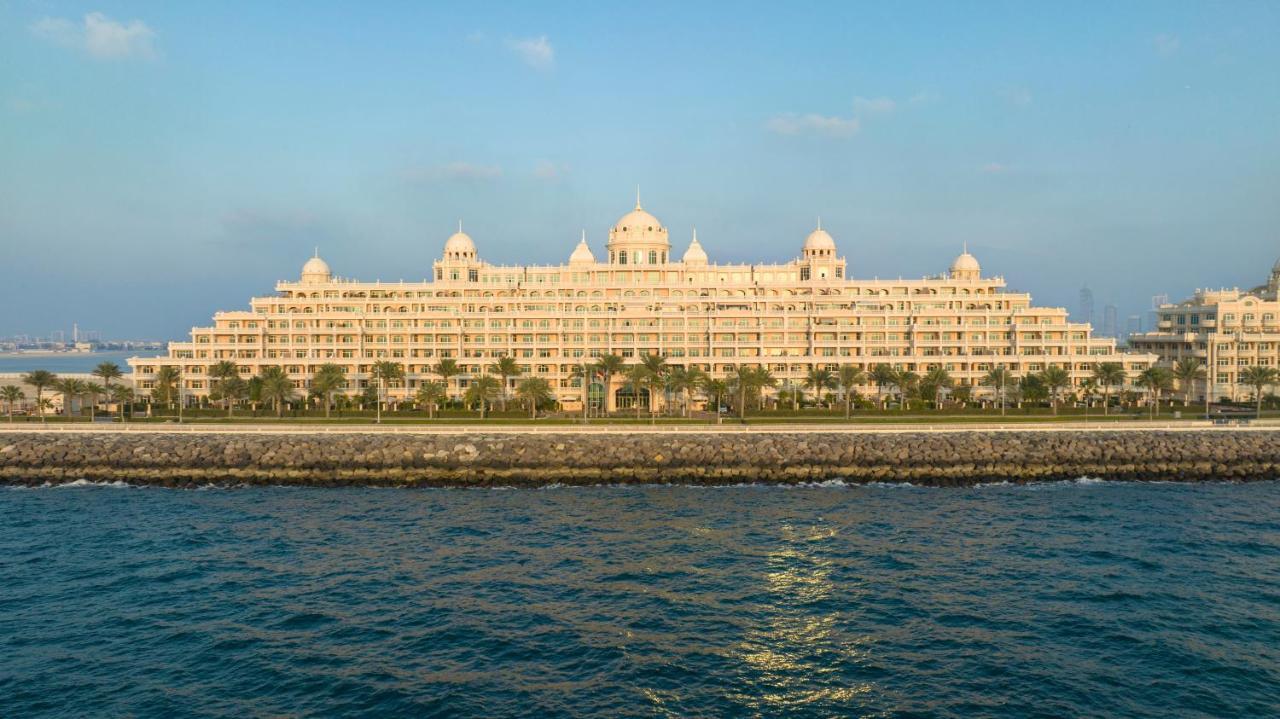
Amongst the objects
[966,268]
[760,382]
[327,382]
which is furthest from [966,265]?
[327,382]

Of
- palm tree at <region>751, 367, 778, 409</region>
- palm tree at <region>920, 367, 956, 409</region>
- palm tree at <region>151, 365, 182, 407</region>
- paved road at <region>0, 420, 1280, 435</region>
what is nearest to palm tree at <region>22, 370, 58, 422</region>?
palm tree at <region>151, 365, 182, 407</region>

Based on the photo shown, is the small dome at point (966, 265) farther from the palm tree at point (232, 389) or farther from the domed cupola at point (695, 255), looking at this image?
the palm tree at point (232, 389)

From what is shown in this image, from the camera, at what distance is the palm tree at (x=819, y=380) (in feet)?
387

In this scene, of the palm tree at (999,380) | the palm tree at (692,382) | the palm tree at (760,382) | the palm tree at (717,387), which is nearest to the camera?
the palm tree at (692,382)

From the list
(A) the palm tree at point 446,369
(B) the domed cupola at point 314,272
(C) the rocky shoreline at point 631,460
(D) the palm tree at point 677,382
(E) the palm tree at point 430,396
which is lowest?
(C) the rocky shoreline at point 631,460

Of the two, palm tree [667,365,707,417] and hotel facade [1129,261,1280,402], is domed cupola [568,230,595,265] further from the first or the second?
hotel facade [1129,261,1280,402]

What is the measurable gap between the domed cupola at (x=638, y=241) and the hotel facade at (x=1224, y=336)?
268ft

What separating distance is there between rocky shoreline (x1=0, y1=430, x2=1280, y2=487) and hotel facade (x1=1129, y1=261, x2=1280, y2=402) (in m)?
53.5

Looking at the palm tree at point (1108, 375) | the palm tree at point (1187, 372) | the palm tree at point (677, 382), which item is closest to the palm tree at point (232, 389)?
the palm tree at point (677, 382)

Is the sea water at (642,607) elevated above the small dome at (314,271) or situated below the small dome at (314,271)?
below

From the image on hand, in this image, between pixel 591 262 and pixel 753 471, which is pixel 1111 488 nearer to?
pixel 753 471

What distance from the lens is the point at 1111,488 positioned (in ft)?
242

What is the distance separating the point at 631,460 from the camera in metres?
79.4

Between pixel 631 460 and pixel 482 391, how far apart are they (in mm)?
35567
